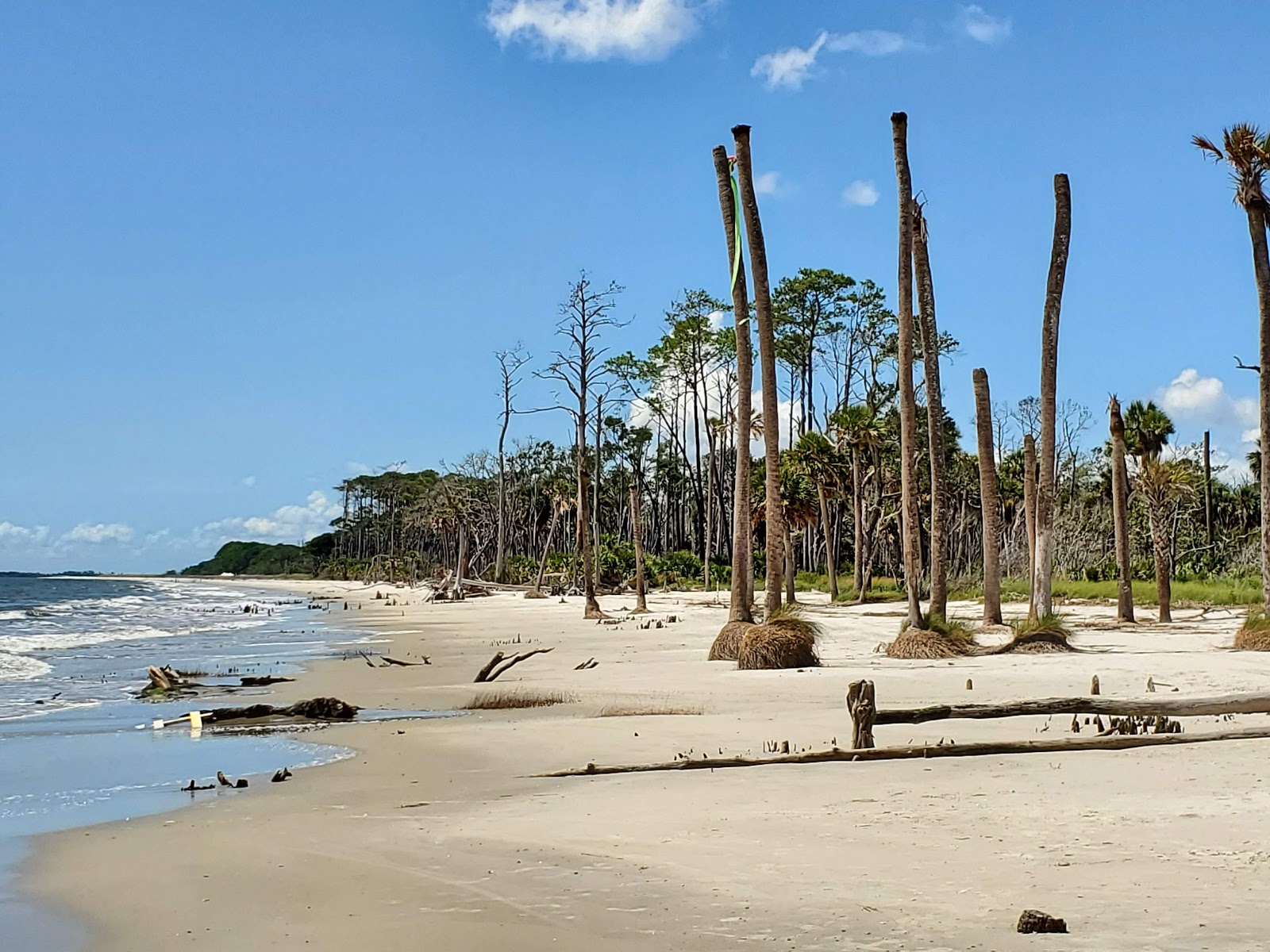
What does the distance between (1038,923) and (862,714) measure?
4494 millimetres

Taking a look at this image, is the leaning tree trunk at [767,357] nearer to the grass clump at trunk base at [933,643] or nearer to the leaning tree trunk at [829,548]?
the grass clump at trunk base at [933,643]

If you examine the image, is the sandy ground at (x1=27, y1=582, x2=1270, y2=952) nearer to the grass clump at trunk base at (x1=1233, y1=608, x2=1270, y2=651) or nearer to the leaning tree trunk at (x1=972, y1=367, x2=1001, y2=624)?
the grass clump at trunk base at (x1=1233, y1=608, x2=1270, y2=651)

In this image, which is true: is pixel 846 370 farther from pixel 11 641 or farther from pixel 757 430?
pixel 11 641

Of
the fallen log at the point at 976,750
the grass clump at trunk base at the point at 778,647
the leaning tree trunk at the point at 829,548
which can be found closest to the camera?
the fallen log at the point at 976,750

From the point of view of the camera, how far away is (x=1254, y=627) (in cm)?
1781

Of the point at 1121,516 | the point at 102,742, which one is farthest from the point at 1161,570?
the point at 102,742

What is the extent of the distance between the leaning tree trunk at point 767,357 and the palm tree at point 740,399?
1.00ft

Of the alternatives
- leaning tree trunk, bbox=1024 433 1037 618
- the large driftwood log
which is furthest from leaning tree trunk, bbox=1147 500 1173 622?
the large driftwood log

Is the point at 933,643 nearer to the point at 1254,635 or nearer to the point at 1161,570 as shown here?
the point at 1254,635

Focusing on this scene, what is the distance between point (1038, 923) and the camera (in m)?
4.91

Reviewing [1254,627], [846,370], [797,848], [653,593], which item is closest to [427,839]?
[797,848]

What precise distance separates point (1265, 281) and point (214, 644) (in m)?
25.5

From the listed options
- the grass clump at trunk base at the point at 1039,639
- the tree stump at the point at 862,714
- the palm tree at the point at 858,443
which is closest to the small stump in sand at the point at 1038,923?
the tree stump at the point at 862,714

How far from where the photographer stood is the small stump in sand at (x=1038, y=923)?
4906mm
